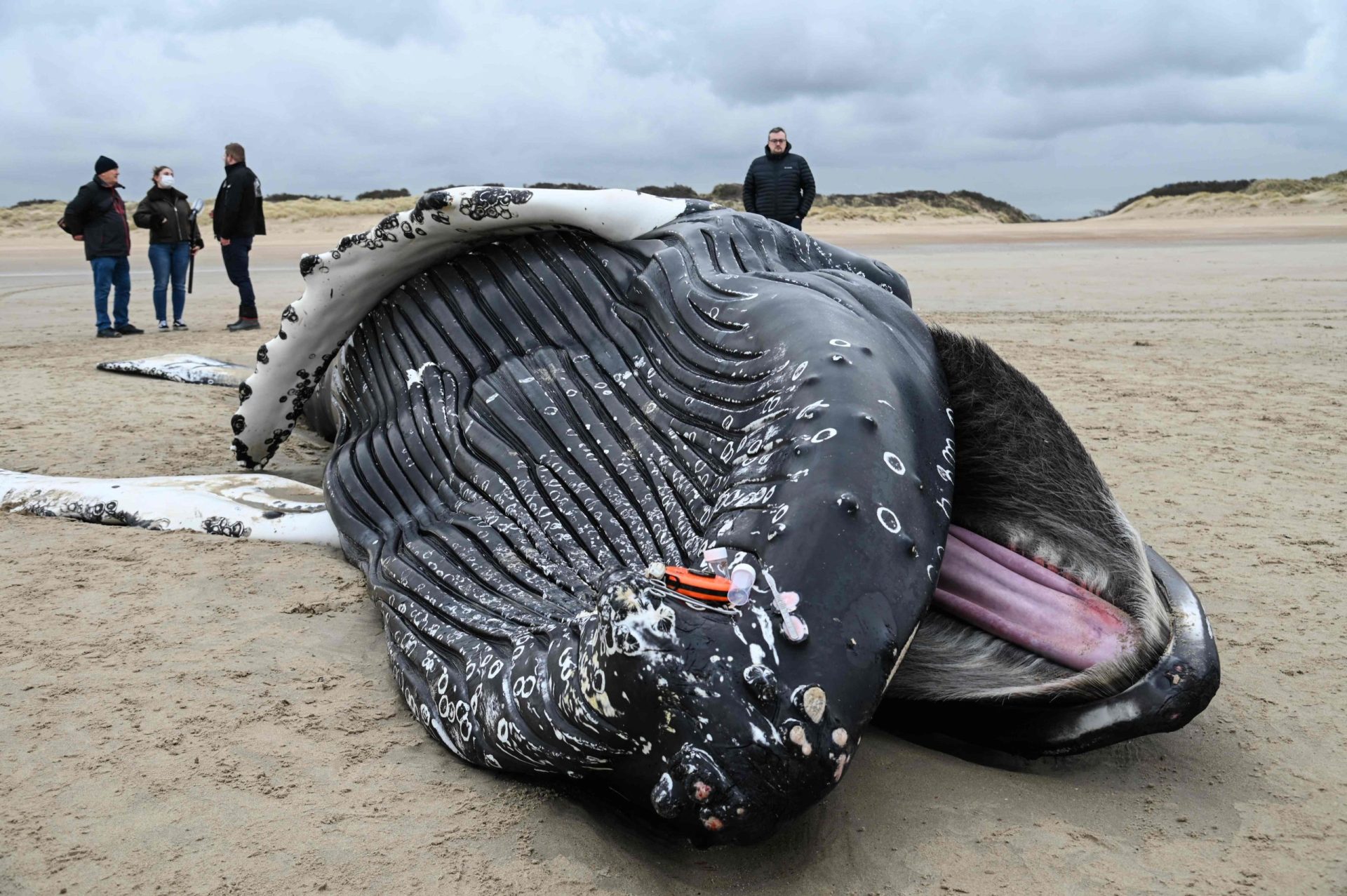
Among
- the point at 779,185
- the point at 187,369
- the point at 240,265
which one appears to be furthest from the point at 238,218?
the point at 779,185

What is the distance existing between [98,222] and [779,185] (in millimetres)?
7189

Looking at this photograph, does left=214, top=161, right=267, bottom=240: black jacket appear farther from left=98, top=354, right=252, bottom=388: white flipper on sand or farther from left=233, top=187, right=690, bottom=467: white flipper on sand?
left=233, top=187, right=690, bottom=467: white flipper on sand

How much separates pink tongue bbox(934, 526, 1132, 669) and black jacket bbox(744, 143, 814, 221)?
366 inches

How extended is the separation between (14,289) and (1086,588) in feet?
66.6

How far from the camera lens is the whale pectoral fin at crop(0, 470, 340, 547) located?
391cm

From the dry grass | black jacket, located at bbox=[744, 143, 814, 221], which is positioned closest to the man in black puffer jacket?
black jacket, located at bbox=[744, 143, 814, 221]

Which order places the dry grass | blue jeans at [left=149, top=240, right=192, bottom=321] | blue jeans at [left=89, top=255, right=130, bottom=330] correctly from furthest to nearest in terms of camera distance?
the dry grass
blue jeans at [left=149, top=240, right=192, bottom=321]
blue jeans at [left=89, top=255, right=130, bottom=330]

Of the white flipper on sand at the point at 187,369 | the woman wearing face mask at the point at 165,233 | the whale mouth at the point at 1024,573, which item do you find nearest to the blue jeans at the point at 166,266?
the woman wearing face mask at the point at 165,233

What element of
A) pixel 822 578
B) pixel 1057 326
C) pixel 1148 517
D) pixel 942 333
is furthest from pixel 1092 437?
pixel 1057 326

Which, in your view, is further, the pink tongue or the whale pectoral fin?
the whale pectoral fin

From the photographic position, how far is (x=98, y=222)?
37.9 feet

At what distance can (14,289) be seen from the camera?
18609 millimetres

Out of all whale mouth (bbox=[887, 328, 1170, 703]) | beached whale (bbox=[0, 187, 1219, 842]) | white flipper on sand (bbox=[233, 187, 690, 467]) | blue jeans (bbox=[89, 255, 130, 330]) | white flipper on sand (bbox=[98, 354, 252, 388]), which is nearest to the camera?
beached whale (bbox=[0, 187, 1219, 842])

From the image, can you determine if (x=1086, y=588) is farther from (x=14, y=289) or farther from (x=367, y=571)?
(x=14, y=289)
